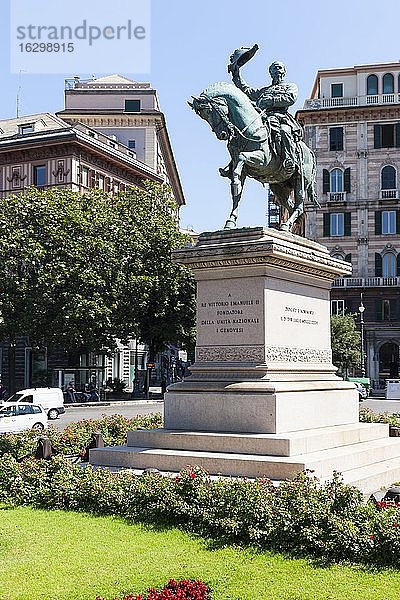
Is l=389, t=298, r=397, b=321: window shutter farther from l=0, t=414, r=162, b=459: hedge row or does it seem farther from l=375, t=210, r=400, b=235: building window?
l=0, t=414, r=162, b=459: hedge row

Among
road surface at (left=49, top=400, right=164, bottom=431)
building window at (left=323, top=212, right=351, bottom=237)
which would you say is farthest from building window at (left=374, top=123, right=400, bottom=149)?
road surface at (left=49, top=400, right=164, bottom=431)

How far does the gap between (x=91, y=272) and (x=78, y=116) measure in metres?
41.5

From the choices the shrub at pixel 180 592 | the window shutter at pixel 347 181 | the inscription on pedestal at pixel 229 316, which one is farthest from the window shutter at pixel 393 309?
the shrub at pixel 180 592

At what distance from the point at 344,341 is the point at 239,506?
56.6 meters

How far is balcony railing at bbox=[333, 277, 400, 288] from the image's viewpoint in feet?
239

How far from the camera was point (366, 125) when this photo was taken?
247 feet

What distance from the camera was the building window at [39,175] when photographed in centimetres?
6762

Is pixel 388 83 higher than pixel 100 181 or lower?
higher

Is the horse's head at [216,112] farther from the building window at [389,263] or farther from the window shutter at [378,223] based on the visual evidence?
the window shutter at [378,223]

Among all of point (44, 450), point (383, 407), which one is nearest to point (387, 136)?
point (383, 407)

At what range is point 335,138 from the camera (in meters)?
75.8

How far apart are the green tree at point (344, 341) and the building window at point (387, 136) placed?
17.7 metres

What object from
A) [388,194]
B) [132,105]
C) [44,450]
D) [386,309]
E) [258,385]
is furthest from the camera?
[132,105]

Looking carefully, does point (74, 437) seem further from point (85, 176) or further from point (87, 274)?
point (85, 176)
